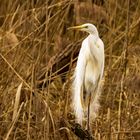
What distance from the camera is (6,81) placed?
1642mm

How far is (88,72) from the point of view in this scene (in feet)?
3.26

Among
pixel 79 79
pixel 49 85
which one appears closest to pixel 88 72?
pixel 79 79

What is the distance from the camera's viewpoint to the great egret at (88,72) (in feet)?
3.00

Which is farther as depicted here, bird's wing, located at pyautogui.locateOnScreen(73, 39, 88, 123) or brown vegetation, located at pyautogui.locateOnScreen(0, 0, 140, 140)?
brown vegetation, located at pyautogui.locateOnScreen(0, 0, 140, 140)

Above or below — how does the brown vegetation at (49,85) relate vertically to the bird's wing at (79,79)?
below

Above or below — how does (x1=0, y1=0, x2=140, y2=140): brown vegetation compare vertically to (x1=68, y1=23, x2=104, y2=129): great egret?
below

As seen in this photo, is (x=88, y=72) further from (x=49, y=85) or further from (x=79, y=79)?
(x=49, y=85)

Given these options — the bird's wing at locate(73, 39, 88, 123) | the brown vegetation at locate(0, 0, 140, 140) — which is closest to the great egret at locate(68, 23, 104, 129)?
the bird's wing at locate(73, 39, 88, 123)

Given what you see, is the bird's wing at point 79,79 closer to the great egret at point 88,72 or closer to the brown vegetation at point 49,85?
the great egret at point 88,72

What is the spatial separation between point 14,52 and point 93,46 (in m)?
0.79

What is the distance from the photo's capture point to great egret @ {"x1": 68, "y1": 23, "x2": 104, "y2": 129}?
916 millimetres

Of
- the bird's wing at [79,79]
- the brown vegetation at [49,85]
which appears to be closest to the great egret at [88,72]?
the bird's wing at [79,79]

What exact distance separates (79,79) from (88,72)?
0.09 ft

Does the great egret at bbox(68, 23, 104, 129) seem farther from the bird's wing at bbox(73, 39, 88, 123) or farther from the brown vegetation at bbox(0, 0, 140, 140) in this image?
the brown vegetation at bbox(0, 0, 140, 140)
